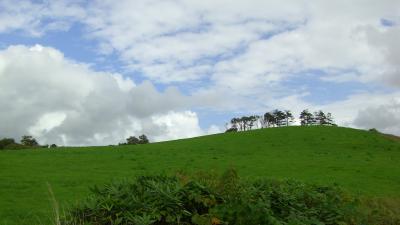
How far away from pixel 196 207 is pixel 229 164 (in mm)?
7844

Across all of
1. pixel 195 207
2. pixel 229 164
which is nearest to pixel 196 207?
pixel 195 207

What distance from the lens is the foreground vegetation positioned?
26.9 feet

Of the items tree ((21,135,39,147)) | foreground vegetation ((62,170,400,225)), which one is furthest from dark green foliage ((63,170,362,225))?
tree ((21,135,39,147))

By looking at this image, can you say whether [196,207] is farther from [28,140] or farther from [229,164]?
[28,140]

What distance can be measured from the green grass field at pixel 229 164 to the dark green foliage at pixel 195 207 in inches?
210

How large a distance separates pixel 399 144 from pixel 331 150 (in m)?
10.3

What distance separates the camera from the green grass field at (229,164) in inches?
963

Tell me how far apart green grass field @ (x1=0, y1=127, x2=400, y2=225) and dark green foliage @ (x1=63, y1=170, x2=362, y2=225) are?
533 centimetres

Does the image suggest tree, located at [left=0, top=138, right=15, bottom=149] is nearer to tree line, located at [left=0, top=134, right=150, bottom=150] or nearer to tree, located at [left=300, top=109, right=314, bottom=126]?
tree line, located at [left=0, top=134, right=150, bottom=150]

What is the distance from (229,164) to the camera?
16750mm

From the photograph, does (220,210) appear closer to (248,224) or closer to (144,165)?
(248,224)

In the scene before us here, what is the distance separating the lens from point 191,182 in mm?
9438

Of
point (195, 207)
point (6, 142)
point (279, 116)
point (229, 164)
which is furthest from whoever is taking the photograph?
point (279, 116)

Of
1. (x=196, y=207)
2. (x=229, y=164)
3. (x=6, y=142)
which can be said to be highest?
(x=6, y=142)
